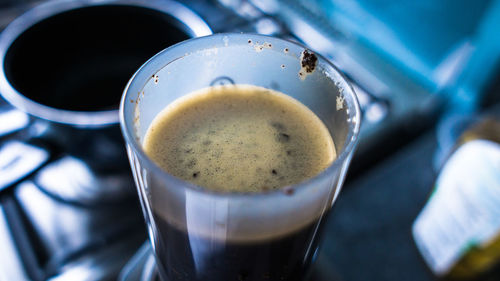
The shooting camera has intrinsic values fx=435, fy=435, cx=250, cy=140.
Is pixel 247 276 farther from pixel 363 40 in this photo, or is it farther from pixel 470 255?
pixel 363 40

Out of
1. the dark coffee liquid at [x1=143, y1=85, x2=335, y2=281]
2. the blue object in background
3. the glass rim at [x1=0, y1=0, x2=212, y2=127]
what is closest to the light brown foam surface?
the dark coffee liquid at [x1=143, y1=85, x2=335, y2=281]

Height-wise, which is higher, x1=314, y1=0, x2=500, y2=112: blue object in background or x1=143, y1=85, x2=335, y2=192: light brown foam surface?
x1=314, y1=0, x2=500, y2=112: blue object in background

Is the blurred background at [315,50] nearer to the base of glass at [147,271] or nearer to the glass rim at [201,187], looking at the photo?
the base of glass at [147,271]

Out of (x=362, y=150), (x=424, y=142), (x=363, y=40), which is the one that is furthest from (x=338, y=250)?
(x=363, y=40)

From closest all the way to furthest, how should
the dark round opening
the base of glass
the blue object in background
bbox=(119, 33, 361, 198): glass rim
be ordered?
bbox=(119, 33, 361, 198): glass rim < the base of glass < the dark round opening < the blue object in background

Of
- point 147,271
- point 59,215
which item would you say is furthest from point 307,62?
point 59,215

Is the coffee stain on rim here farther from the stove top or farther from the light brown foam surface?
the stove top

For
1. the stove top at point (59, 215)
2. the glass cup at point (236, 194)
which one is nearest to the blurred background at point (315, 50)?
the stove top at point (59, 215)
